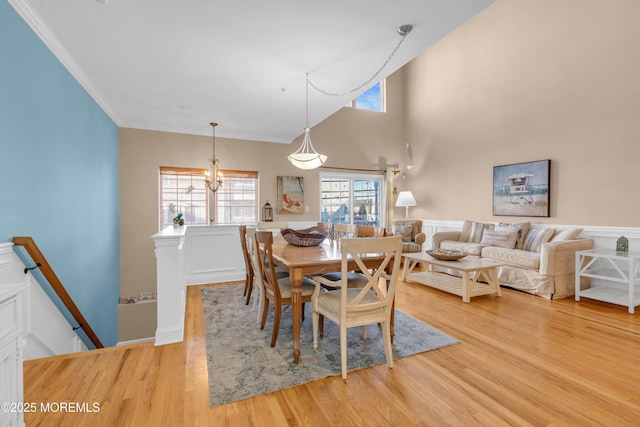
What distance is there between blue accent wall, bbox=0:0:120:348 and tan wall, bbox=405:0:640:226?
6038 millimetres

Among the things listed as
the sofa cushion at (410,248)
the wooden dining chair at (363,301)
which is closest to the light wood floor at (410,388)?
the wooden dining chair at (363,301)

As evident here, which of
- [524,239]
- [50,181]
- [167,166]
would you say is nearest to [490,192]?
[524,239]

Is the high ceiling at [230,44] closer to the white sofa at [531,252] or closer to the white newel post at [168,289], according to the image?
the white newel post at [168,289]

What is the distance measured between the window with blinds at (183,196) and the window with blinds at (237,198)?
26cm

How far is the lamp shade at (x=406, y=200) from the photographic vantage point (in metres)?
6.50

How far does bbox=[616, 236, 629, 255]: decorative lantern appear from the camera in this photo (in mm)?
3438

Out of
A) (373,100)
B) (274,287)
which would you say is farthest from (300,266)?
(373,100)

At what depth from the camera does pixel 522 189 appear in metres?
4.81

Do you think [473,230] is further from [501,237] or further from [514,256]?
[514,256]

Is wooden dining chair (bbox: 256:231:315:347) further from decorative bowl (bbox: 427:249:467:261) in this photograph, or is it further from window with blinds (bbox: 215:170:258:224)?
window with blinds (bbox: 215:170:258:224)

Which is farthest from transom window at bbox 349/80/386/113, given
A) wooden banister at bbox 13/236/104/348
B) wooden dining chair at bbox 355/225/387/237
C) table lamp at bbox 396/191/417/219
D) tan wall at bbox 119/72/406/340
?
wooden banister at bbox 13/236/104/348

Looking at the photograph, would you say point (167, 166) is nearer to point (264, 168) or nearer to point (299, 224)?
point (264, 168)

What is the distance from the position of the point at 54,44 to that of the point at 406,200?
19.4ft

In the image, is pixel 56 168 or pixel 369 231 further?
pixel 369 231
